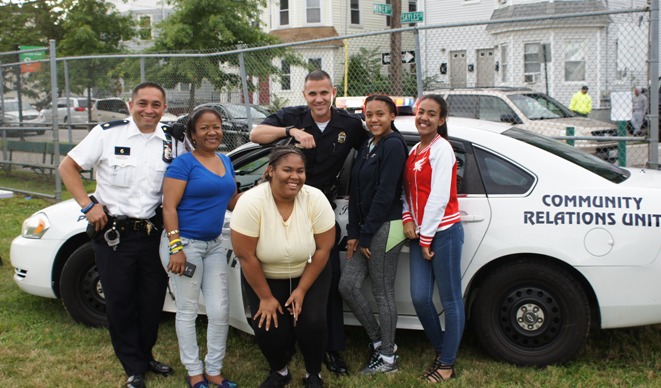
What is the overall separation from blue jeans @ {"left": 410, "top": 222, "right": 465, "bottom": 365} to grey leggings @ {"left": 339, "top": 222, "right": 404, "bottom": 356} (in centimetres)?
14

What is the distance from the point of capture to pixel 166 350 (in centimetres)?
462

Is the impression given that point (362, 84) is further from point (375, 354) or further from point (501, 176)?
point (375, 354)

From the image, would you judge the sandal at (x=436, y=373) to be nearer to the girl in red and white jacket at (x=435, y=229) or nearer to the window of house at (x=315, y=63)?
the girl in red and white jacket at (x=435, y=229)

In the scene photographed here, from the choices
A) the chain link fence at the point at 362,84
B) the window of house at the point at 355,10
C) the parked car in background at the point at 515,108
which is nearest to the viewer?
the chain link fence at the point at 362,84

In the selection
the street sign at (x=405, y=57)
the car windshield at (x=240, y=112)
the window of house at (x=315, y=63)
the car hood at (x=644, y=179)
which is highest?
the window of house at (x=315, y=63)

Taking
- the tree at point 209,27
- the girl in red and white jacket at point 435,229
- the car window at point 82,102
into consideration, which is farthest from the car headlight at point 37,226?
the tree at point 209,27

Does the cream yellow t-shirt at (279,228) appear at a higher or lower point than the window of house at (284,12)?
lower

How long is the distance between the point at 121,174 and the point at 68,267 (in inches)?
56.8

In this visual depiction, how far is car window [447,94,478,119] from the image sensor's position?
34.3 ft

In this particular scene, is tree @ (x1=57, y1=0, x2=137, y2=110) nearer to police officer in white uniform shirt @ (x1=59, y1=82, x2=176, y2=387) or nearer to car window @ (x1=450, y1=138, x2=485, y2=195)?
police officer in white uniform shirt @ (x1=59, y1=82, x2=176, y2=387)

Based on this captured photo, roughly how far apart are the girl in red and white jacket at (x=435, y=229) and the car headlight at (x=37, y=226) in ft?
8.87

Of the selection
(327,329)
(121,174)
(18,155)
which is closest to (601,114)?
(327,329)

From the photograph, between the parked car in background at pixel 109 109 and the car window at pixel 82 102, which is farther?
the car window at pixel 82 102

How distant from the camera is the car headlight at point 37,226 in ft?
16.3
